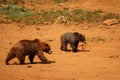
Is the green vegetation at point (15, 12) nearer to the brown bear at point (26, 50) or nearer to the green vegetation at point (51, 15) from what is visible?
the green vegetation at point (51, 15)

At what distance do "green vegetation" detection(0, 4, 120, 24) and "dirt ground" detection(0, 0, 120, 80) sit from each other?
38.7 inches

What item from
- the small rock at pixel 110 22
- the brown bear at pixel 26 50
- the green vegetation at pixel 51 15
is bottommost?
the small rock at pixel 110 22

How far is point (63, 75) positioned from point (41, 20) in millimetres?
11141

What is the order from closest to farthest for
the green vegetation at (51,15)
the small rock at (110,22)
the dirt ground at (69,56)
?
1. the dirt ground at (69,56)
2. the small rock at (110,22)
3. the green vegetation at (51,15)

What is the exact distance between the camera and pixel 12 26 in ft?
67.6

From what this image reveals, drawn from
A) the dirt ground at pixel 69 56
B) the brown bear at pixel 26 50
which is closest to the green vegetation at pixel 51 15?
the dirt ground at pixel 69 56

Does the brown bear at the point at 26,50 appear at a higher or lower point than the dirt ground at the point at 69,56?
higher

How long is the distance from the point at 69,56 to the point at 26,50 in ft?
7.31

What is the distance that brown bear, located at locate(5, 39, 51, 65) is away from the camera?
1238cm

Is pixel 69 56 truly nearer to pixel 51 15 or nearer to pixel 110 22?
pixel 110 22

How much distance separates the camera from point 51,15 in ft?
74.6

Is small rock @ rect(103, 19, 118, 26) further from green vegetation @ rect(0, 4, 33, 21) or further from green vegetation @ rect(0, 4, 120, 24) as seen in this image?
green vegetation @ rect(0, 4, 33, 21)

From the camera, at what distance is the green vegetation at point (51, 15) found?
858 inches

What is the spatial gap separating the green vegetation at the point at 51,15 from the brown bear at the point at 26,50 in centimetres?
857
